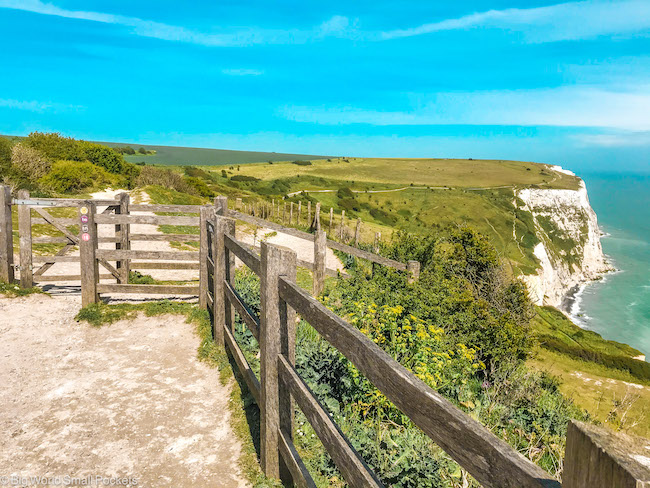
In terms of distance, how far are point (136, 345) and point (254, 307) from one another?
186 cm

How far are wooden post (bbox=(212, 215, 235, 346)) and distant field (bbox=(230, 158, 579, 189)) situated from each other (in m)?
85.9

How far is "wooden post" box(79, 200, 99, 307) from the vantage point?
7.91m

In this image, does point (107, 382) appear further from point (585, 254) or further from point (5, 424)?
point (585, 254)

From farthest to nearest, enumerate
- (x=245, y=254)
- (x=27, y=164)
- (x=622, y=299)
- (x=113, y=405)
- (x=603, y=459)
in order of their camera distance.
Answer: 1. (x=622, y=299)
2. (x=27, y=164)
3. (x=113, y=405)
4. (x=245, y=254)
5. (x=603, y=459)

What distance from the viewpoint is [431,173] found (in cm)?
12938

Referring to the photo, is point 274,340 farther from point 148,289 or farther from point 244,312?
point 148,289

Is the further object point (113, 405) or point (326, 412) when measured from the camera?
point (113, 405)

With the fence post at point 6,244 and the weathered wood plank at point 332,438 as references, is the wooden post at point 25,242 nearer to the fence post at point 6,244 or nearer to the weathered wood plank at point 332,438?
the fence post at point 6,244

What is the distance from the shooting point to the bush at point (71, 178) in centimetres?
3297

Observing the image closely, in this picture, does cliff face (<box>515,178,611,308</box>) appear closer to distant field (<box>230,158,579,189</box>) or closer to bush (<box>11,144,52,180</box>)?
distant field (<box>230,158,579,189</box>)

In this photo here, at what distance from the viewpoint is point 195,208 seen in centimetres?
954

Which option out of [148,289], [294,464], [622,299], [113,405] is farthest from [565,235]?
[294,464]

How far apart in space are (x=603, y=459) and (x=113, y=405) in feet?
17.4

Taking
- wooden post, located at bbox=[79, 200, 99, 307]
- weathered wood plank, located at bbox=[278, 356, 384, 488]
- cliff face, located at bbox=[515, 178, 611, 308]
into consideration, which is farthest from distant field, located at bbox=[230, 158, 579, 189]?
weathered wood plank, located at bbox=[278, 356, 384, 488]
